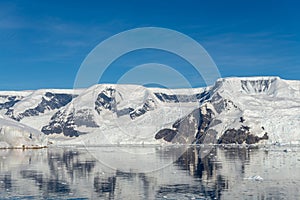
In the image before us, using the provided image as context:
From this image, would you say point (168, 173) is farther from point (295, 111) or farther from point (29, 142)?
point (295, 111)

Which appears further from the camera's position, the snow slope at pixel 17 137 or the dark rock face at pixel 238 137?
the dark rock face at pixel 238 137

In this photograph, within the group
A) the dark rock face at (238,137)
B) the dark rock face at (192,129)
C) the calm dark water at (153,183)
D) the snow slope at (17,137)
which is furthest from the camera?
the dark rock face at (192,129)

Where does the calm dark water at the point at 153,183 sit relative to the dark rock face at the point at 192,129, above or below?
below

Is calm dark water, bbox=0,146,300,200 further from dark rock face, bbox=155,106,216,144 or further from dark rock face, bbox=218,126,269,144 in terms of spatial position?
dark rock face, bbox=155,106,216,144

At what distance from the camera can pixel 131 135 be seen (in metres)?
161

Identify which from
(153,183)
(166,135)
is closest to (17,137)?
(166,135)

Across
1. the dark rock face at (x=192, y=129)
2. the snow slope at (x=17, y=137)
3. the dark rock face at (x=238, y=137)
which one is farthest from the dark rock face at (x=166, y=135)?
the snow slope at (x=17, y=137)

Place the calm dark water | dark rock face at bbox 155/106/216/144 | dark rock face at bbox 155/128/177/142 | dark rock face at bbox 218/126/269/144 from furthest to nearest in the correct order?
dark rock face at bbox 155/106/216/144, dark rock face at bbox 155/128/177/142, dark rock face at bbox 218/126/269/144, the calm dark water

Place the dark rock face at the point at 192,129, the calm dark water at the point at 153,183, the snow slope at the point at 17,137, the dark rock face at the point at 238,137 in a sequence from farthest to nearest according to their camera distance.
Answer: the dark rock face at the point at 192,129 → the dark rock face at the point at 238,137 → the snow slope at the point at 17,137 → the calm dark water at the point at 153,183

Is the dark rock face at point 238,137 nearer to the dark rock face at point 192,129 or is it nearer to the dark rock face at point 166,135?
the dark rock face at point 192,129

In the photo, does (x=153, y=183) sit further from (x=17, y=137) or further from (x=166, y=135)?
(x=166, y=135)

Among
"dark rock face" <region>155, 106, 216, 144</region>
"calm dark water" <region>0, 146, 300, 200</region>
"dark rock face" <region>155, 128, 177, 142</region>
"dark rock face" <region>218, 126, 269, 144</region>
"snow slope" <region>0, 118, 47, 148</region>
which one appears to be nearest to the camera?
"calm dark water" <region>0, 146, 300, 200</region>

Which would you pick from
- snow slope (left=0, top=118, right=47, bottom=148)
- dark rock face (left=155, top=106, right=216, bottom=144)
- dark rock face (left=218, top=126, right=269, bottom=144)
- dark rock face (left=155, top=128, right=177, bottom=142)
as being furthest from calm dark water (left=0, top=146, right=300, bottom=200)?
dark rock face (left=155, top=106, right=216, bottom=144)

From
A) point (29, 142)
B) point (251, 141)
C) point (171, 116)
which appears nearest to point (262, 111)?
point (251, 141)
